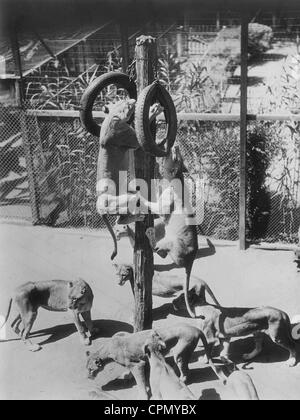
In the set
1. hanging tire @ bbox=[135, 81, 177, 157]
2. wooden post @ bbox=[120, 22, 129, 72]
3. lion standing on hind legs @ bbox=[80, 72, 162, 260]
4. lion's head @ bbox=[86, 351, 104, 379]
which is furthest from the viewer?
wooden post @ bbox=[120, 22, 129, 72]

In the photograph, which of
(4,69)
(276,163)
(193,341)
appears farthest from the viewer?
(4,69)

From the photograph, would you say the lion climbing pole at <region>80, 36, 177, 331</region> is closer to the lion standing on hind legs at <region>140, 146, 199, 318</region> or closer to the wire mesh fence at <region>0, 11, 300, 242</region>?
the lion standing on hind legs at <region>140, 146, 199, 318</region>

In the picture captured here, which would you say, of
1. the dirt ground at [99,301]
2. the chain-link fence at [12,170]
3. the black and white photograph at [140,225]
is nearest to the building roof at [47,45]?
the black and white photograph at [140,225]

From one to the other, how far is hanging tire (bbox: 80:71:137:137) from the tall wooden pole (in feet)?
10.7

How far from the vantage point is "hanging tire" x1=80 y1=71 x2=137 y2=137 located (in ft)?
22.2

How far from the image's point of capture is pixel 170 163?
7.40 m

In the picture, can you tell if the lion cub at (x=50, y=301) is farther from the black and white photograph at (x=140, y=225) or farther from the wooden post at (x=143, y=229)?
the wooden post at (x=143, y=229)

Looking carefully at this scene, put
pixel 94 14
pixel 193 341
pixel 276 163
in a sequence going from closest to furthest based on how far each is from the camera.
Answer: pixel 193 341 < pixel 276 163 < pixel 94 14

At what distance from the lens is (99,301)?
9133 millimetres

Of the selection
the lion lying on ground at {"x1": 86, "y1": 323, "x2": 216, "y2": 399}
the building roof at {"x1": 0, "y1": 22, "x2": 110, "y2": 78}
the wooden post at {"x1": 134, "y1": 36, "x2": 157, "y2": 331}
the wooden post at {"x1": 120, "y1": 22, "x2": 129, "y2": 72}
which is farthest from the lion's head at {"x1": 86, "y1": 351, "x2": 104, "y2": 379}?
the building roof at {"x1": 0, "y1": 22, "x2": 110, "y2": 78}

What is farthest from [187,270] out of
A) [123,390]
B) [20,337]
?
[20,337]

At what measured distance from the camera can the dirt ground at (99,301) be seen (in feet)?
23.5

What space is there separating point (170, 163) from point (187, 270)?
4.97 ft
